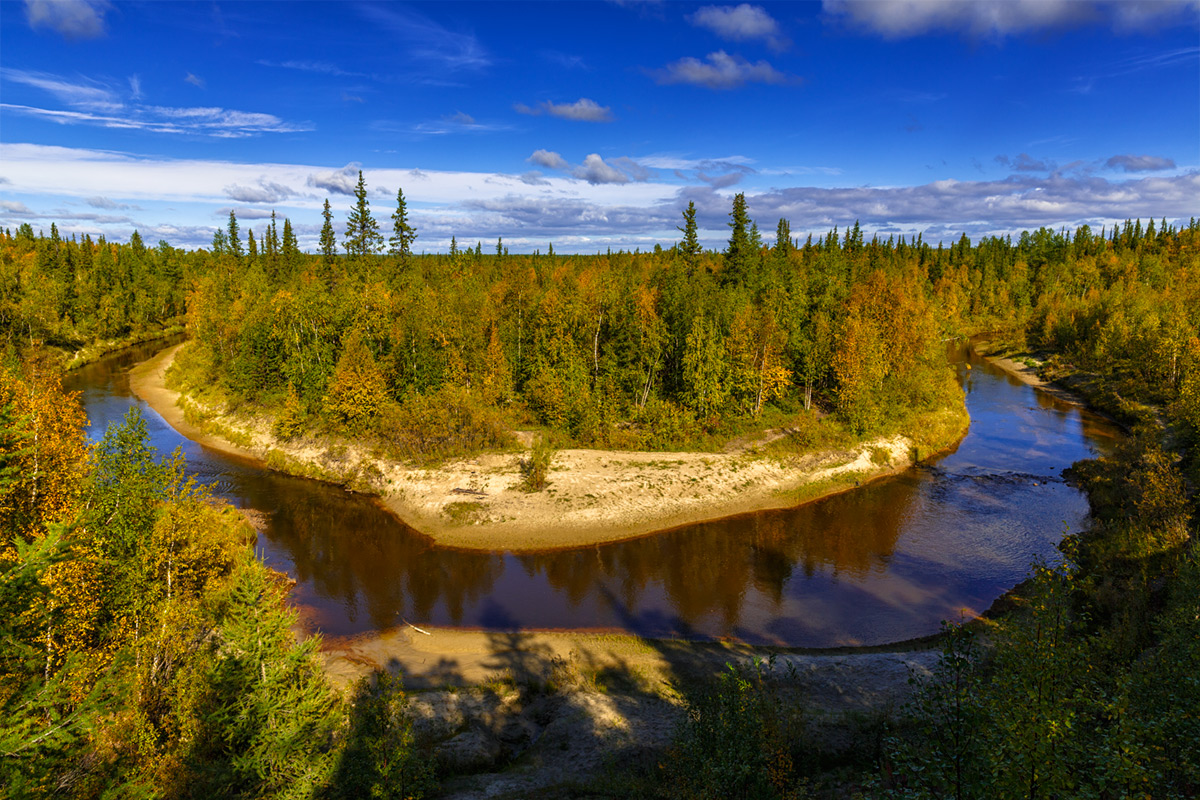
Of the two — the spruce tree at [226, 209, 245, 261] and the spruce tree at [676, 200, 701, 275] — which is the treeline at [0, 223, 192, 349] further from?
the spruce tree at [676, 200, 701, 275]

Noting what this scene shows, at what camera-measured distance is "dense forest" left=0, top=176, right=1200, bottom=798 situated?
12.0m

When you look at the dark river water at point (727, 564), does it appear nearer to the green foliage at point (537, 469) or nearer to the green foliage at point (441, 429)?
the green foliage at point (441, 429)

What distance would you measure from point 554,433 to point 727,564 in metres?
22.8

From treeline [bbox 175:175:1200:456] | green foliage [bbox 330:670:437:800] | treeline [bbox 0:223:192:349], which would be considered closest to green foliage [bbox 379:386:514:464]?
treeline [bbox 175:175:1200:456]

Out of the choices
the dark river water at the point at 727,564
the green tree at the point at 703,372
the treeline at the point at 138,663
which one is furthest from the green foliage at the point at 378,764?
the green tree at the point at 703,372

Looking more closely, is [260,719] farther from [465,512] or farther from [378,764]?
[465,512]

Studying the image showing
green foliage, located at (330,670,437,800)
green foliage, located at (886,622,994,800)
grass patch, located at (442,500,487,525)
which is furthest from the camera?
grass patch, located at (442,500,487,525)

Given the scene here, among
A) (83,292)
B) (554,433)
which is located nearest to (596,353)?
(554,433)

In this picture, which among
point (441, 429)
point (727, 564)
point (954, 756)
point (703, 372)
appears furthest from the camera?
point (703, 372)

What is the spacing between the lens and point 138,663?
66.7 ft

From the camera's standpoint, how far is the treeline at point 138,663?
1211cm

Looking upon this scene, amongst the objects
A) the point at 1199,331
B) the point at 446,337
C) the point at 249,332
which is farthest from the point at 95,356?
the point at 1199,331

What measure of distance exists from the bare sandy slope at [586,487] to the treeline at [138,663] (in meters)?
20.7

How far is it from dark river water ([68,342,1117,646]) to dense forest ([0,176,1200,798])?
4158 millimetres
